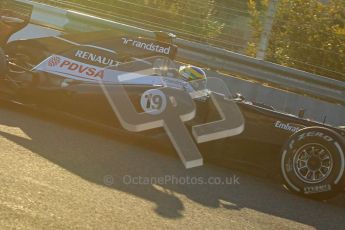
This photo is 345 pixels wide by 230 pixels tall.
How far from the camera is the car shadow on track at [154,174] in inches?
203

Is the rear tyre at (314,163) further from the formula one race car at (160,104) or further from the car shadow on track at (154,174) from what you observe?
the car shadow on track at (154,174)

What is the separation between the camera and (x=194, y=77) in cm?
714

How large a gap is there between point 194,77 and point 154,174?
67.4 inches

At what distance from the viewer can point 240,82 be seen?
10438mm

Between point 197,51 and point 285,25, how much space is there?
2726 millimetres

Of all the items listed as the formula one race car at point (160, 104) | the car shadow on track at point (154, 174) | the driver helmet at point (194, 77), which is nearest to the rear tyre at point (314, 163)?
the formula one race car at point (160, 104)

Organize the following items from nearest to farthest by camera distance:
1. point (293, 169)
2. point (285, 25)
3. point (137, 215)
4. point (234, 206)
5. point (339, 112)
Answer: point (137, 215) → point (234, 206) → point (293, 169) → point (339, 112) → point (285, 25)

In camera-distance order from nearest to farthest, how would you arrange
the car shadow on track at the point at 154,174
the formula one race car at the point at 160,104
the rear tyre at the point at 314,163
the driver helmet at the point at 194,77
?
the car shadow on track at the point at 154,174, the rear tyre at the point at 314,163, the formula one race car at the point at 160,104, the driver helmet at the point at 194,77

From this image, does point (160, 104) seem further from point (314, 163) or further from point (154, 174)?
point (314, 163)

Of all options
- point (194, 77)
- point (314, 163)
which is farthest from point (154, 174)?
point (194, 77)

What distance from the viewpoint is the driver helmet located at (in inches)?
277

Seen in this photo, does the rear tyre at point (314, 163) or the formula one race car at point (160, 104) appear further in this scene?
the formula one race car at point (160, 104)

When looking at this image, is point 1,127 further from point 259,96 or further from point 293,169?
point 259,96

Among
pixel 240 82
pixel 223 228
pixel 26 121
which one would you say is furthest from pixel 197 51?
pixel 223 228
